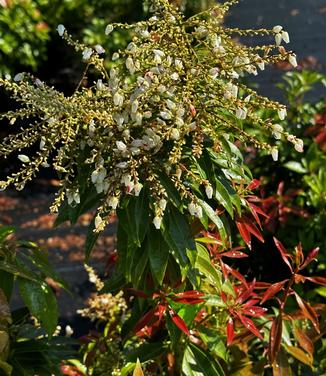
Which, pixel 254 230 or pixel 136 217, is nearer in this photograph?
pixel 136 217

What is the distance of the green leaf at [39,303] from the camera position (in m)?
1.91

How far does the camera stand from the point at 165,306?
1951mm

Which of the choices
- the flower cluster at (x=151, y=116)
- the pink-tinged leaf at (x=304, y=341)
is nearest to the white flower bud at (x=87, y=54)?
the flower cluster at (x=151, y=116)

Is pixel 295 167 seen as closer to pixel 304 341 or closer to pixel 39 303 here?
pixel 304 341

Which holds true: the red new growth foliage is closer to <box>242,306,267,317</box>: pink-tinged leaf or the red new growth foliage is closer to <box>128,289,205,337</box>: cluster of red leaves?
<box>128,289,205,337</box>: cluster of red leaves

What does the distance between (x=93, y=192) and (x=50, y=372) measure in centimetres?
59

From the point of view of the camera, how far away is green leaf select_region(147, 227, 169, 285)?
1.80 metres

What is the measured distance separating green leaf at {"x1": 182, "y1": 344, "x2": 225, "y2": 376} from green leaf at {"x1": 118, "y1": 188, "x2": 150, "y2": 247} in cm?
47

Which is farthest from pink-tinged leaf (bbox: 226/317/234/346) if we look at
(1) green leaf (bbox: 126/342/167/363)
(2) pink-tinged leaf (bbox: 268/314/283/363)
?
(1) green leaf (bbox: 126/342/167/363)

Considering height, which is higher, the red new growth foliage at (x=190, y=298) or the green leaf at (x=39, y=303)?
the green leaf at (x=39, y=303)

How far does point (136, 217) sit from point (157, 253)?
0.43 feet

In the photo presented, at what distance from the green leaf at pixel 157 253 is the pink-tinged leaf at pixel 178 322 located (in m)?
0.14

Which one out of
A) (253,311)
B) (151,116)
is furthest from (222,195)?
(253,311)

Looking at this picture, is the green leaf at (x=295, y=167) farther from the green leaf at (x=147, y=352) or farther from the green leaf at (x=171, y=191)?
the green leaf at (x=171, y=191)
